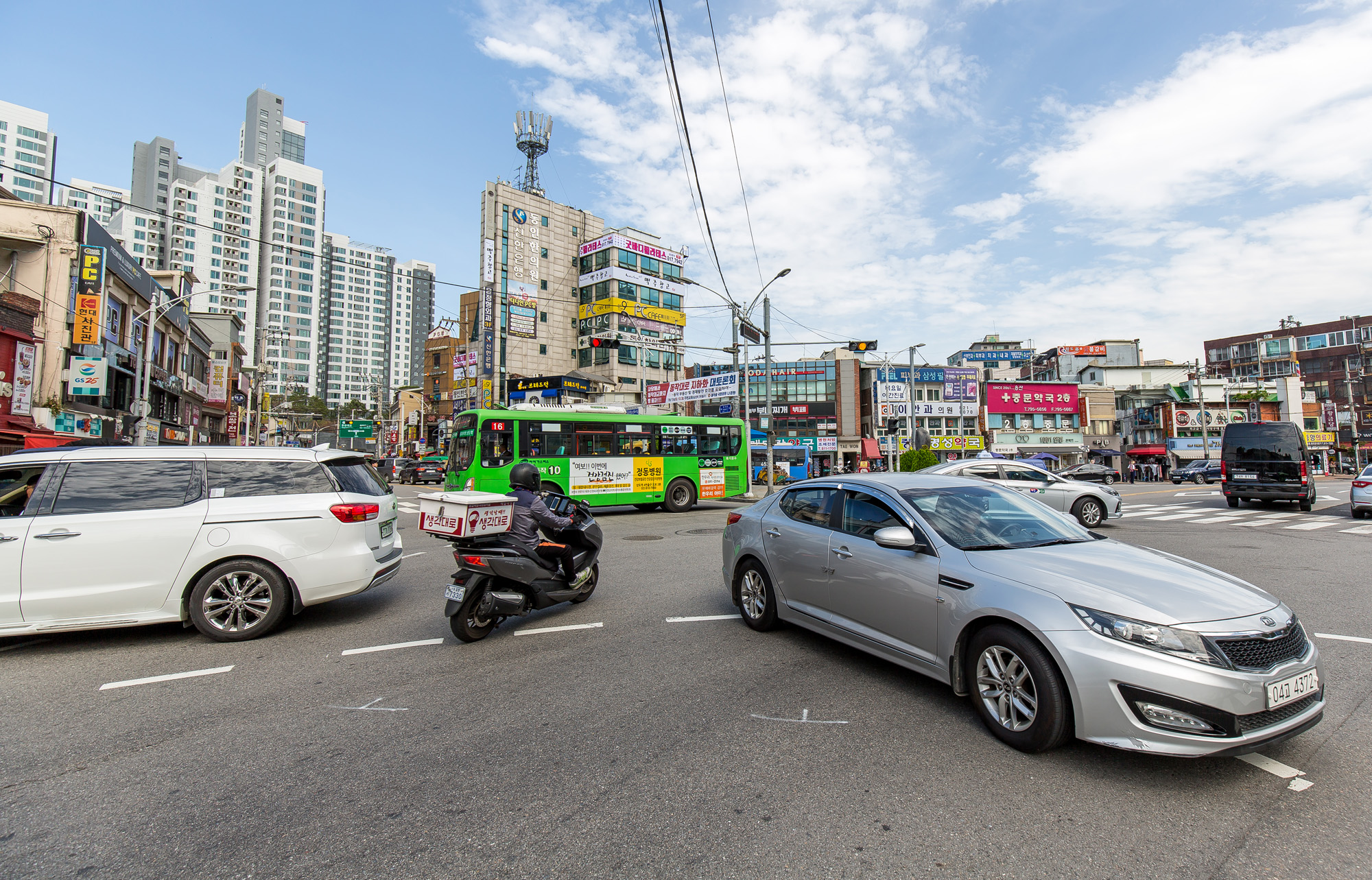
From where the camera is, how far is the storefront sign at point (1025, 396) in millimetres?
58312

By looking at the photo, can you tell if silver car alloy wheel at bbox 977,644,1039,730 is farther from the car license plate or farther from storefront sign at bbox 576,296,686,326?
storefront sign at bbox 576,296,686,326

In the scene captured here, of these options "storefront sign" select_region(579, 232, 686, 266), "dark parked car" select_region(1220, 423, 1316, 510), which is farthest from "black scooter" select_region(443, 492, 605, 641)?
"storefront sign" select_region(579, 232, 686, 266)

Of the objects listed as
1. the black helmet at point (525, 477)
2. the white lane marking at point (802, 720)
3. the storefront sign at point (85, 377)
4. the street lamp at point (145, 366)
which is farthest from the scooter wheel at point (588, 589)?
the storefront sign at point (85, 377)

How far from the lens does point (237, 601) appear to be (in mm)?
5707

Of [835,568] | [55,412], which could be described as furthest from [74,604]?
[55,412]

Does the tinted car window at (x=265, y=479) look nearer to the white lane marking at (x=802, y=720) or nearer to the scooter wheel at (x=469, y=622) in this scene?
the scooter wheel at (x=469, y=622)

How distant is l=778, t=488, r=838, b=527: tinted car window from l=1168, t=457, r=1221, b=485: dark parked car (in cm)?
A: 4478

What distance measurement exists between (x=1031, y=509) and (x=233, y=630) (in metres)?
6.73

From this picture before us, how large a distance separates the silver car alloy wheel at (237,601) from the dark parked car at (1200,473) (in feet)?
158

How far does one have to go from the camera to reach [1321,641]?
17.5 ft

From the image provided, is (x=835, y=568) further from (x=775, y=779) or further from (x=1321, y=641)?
(x=1321, y=641)

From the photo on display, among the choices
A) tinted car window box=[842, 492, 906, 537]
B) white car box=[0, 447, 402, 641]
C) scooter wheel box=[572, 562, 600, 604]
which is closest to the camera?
tinted car window box=[842, 492, 906, 537]

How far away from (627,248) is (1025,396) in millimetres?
40284

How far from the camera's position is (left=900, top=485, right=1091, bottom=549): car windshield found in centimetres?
423
